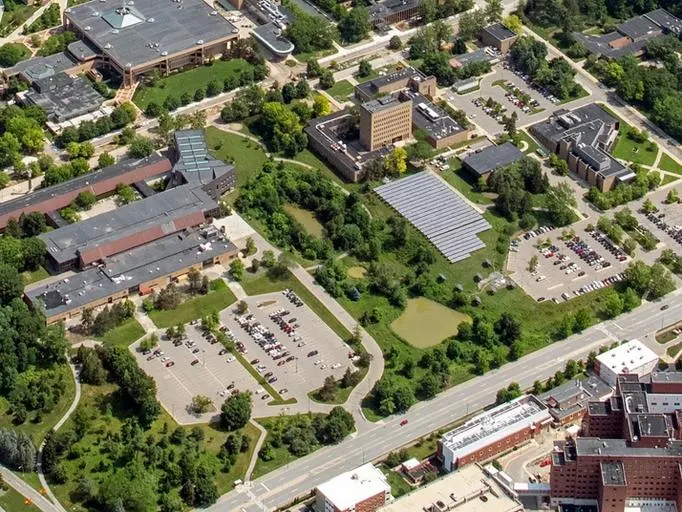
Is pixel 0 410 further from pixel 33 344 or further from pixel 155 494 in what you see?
pixel 155 494

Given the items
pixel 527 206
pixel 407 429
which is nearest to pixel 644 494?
pixel 407 429

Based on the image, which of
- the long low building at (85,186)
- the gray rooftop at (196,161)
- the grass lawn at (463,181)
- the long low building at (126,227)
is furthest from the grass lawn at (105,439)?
the grass lawn at (463,181)

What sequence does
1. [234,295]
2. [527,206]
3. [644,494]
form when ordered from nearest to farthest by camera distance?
1. [644,494]
2. [234,295]
3. [527,206]

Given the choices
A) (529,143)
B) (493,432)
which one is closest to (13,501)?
(493,432)

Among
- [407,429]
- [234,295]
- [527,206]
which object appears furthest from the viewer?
[527,206]

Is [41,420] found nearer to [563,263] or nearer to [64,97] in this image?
[64,97]

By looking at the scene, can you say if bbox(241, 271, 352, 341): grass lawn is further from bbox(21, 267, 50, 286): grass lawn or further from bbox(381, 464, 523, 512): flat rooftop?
bbox(381, 464, 523, 512): flat rooftop
